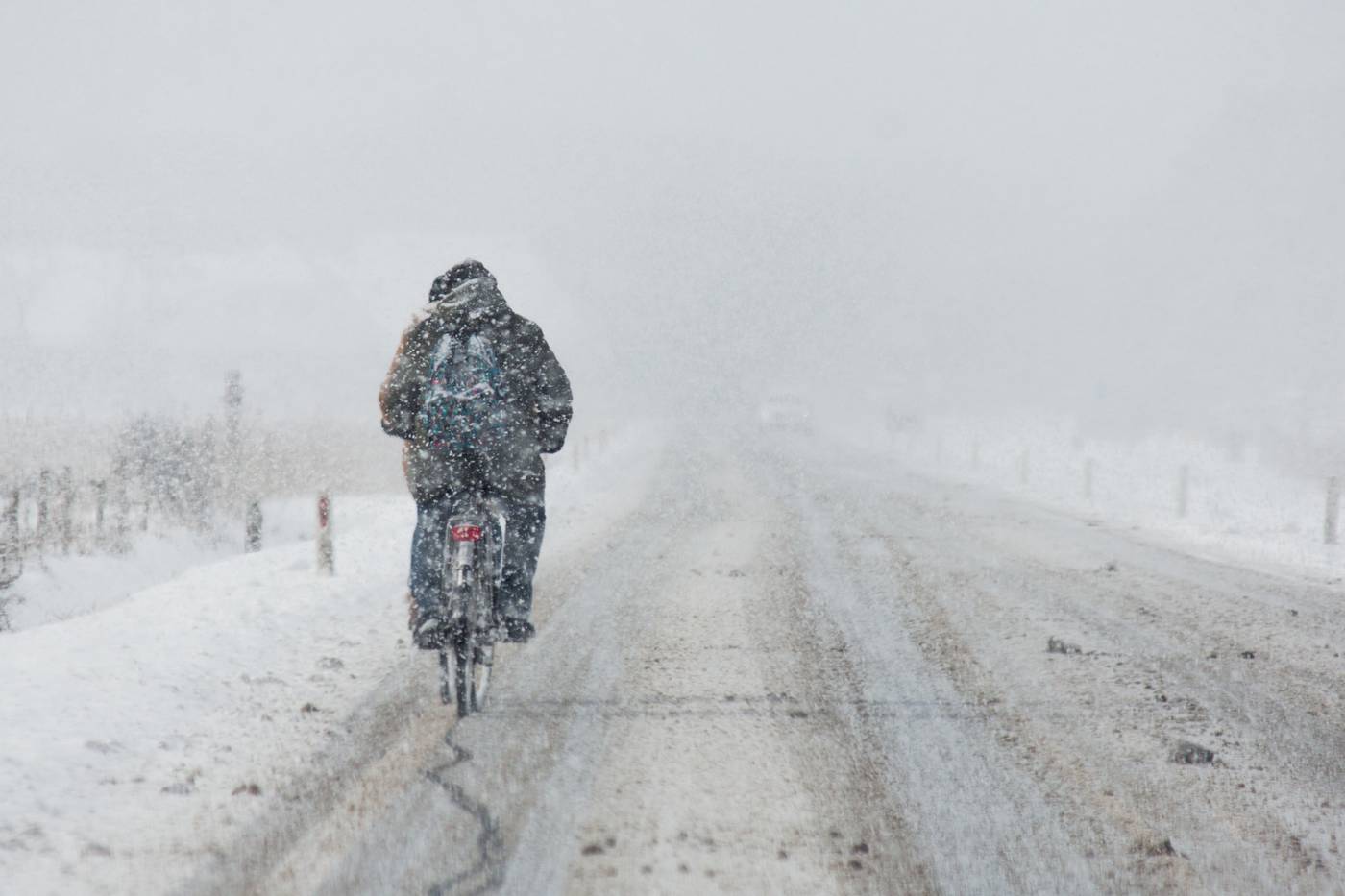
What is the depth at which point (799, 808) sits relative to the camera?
346cm

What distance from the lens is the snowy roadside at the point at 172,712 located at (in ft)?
10.4

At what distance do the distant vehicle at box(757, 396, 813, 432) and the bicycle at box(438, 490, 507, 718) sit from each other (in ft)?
135

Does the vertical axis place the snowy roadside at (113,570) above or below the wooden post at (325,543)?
below

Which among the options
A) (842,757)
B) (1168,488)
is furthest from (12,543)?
(1168,488)

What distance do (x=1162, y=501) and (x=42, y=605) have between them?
66.8 feet

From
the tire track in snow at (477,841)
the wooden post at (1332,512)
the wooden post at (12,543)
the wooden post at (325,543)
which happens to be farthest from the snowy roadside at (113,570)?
the wooden post at (1332,512)

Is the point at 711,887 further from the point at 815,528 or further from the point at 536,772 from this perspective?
the point at 815,528

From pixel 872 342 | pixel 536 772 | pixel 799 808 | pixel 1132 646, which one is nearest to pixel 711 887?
pixel 799 808

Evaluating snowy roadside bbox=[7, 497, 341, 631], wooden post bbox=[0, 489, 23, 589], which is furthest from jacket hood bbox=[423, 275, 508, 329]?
wooden post bbox=[0, 489, 23, 589]

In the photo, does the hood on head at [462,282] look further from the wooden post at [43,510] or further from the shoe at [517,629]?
the wooden post at [43,510]

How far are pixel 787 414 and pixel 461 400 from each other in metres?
41.8

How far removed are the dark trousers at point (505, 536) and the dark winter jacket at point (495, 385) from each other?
69 millimetres

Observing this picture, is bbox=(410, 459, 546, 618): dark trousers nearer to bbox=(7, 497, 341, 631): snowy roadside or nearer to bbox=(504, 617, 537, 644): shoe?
bbox=(504, 617, 537, 644): shoe

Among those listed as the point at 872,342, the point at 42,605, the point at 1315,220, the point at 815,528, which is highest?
the point at 1315,220
